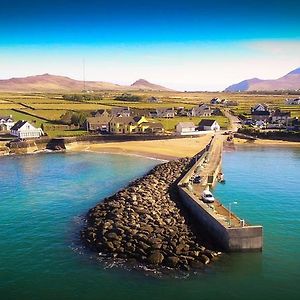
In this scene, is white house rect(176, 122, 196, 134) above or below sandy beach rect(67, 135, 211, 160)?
above

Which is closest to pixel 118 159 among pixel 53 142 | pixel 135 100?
pixel 53 142

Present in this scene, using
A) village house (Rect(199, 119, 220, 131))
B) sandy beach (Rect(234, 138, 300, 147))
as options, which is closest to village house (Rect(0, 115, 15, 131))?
village house (Rect(199, 119, 220, 131))

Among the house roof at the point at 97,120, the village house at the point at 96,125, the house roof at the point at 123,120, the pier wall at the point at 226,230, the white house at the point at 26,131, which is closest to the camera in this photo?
the pier wall at the point at 226,230

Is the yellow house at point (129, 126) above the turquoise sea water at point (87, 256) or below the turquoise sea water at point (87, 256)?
above

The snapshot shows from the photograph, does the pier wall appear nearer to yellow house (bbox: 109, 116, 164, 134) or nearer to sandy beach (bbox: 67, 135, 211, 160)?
sandy beach (bbox: 67, 135, 211, 160)

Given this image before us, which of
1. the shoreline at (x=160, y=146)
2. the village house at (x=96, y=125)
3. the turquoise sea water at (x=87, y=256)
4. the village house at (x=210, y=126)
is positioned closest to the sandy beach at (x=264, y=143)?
the shoreline at (x=160, y=146)

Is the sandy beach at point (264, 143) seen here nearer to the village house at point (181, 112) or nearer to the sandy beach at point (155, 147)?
the sandy beach at point (155, 147)

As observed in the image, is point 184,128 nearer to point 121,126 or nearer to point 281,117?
point 121,126

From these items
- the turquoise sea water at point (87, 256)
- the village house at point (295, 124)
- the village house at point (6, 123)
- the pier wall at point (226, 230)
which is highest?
the village house at point (6, 123)
